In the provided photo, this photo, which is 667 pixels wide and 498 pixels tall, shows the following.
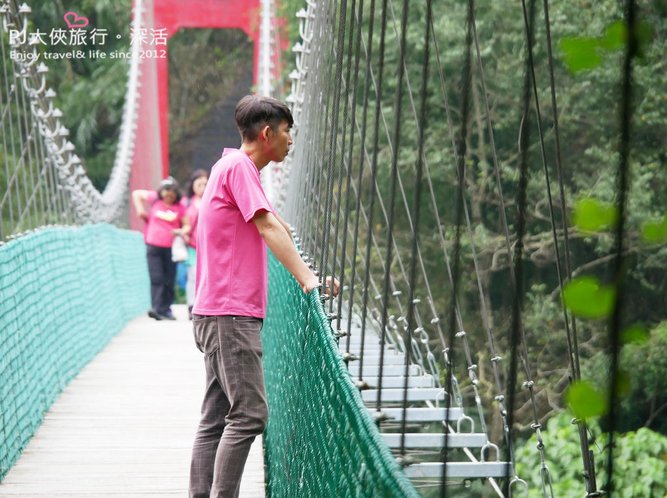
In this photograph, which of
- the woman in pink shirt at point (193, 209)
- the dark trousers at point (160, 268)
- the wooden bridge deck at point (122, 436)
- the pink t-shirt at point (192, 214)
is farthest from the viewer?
the dark trousers at point (160, 268)

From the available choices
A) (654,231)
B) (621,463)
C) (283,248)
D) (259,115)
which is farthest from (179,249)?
(654,231)

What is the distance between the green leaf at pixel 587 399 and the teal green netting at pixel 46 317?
9.28 ft

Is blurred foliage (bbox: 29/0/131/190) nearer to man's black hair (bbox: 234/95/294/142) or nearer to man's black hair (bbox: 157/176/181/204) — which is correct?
man's black hair (bbox: 157/176/181/204)

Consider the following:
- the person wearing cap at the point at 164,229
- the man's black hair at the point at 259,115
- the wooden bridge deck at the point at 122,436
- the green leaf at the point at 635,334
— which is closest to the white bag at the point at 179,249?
the person wearing cap at the point at 164,229

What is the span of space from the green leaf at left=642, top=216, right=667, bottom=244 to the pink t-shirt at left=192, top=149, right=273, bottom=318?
170 cm

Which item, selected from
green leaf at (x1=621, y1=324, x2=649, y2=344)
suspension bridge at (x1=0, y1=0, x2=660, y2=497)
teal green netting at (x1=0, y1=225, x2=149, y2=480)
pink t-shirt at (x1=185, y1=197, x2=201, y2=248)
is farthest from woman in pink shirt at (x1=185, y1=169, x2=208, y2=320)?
green leaf at (x1=621, y1=324, x2=649, y2=344)

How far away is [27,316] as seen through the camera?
13.0 feet

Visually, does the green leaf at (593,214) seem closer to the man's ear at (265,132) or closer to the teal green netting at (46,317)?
the man's ear at (265,132)

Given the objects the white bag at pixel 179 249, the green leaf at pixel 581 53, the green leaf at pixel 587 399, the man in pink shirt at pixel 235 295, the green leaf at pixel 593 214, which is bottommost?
the white bag at pixel 179 249

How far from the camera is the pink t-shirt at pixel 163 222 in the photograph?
23.7 ft

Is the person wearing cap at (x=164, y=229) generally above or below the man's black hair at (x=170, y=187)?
below

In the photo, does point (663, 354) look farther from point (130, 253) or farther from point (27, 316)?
point (130, 253)

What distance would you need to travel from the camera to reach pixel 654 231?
588mm

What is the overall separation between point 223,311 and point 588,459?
65cm
